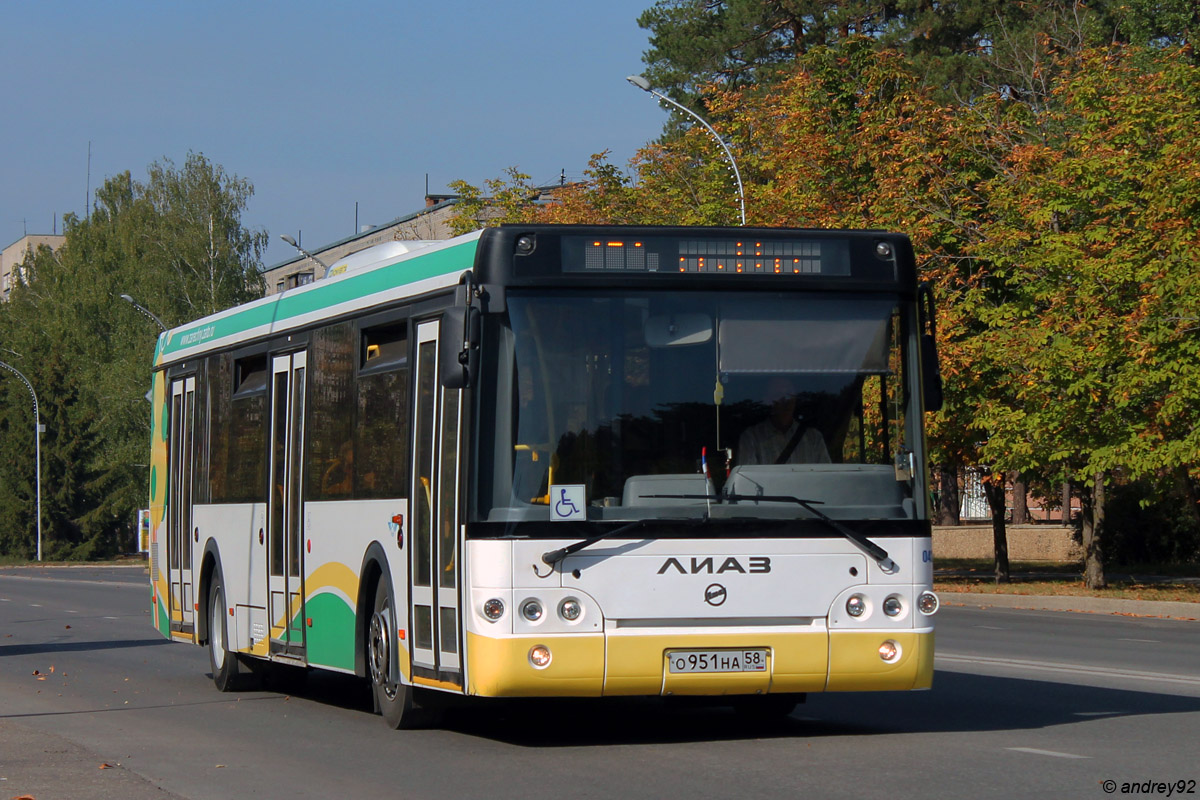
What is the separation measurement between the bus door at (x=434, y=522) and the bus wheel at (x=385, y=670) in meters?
0.48

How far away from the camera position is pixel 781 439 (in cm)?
984

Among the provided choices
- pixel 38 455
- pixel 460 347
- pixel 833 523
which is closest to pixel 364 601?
pixel 460 347

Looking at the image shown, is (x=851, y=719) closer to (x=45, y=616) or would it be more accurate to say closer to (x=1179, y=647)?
(x=1179, y=647)

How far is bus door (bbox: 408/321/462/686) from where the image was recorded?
396 inches

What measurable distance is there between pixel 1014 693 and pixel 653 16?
47364mm

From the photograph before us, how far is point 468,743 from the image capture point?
34.8 ft

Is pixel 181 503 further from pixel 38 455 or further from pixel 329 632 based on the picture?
pixel 38 455

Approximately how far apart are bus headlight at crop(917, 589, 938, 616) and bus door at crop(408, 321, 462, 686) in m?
2.60

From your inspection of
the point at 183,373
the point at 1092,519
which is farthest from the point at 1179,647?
the point at 1092,519

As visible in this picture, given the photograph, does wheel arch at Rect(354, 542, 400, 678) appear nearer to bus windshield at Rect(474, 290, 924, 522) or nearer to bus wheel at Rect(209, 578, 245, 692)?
bus windshield at Rect(474, 290, 924, 522)

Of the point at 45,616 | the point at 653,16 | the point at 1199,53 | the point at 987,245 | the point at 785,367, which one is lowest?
the point at 45,616

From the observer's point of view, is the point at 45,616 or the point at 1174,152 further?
the point at 45,616

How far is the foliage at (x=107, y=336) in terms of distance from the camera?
74000 mm

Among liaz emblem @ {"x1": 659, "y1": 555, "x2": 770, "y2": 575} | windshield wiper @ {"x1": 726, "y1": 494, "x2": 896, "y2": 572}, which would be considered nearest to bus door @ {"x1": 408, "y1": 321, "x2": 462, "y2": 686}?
liaz emblem @ {"x1": 659, "y1": 555, "x2": 770, "y2": 575}
